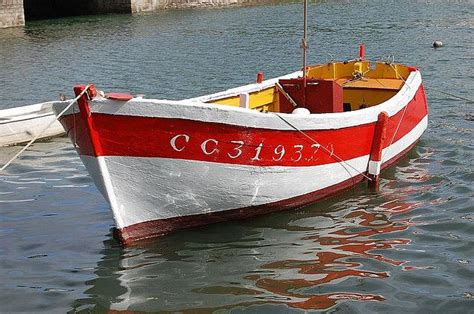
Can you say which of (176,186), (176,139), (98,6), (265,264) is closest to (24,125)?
(176,186)

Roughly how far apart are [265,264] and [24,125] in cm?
847

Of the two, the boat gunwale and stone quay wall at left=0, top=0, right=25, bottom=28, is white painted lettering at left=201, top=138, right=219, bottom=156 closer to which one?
the boat gunwale

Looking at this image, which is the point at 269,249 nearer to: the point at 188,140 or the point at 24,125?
the point at 188,140

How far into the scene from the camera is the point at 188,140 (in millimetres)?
8578

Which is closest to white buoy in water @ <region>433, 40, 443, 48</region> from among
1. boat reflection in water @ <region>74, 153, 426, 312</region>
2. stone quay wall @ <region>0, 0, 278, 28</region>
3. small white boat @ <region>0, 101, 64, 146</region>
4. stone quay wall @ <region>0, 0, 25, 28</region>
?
small white boat @ <region>0, 101, 64, 146</region>

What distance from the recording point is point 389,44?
107ft

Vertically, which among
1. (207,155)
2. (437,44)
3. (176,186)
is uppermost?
(207,155)

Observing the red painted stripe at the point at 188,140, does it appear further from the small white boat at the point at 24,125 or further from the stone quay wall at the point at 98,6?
the stone quay wall at the point at 98,6

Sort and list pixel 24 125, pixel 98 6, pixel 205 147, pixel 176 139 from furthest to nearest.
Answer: pixel 98 6
pixel 24 125
pixel 205 147
pixel 176 139

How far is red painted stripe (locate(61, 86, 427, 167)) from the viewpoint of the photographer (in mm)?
8375

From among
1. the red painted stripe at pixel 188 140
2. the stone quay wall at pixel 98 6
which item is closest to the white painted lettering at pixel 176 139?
the red painted stripe at pixel 188 140

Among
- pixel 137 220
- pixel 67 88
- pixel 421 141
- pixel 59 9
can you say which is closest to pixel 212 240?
pixel 137 220

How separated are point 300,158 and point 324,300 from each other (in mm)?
2617

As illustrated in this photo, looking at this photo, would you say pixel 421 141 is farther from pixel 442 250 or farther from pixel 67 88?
pixel 67 88
